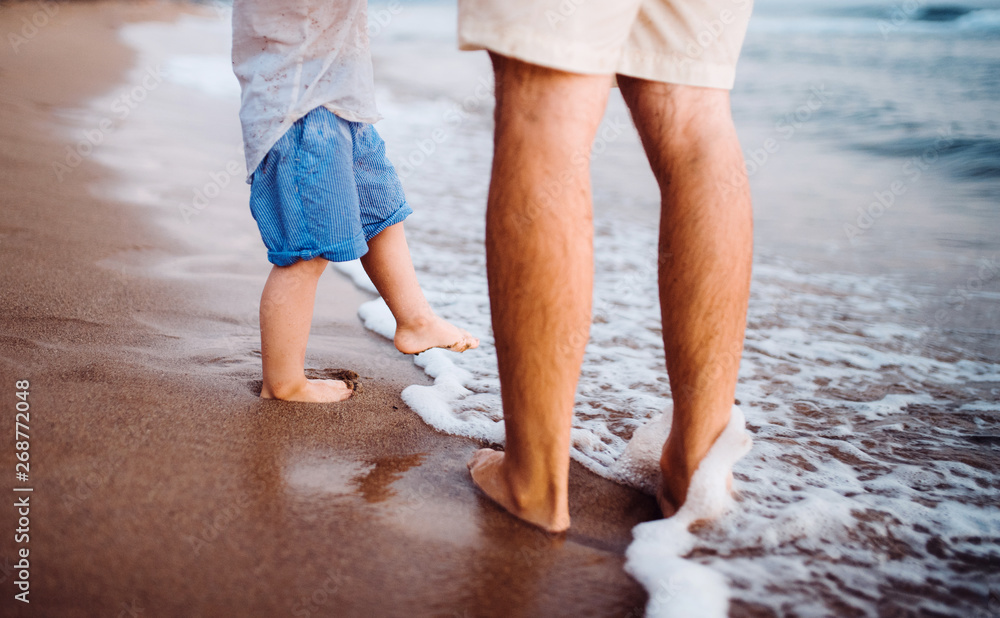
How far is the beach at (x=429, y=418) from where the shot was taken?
110 cm

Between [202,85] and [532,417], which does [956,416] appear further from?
[202,85]

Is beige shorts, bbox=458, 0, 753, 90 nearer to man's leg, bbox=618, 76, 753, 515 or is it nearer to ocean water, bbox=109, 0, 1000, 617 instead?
man's leg, bbox=618, 76, 753, 515

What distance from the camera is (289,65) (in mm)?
1583

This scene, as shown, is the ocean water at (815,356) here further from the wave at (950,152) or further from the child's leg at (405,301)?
the child's leg at (405,301)

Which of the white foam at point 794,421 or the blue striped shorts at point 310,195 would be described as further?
the blue striped shorts at point 310,195

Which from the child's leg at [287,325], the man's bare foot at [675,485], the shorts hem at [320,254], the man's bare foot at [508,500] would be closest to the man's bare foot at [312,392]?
the child's leg at [287,325]

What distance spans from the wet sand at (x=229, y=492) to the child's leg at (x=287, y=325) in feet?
0.16

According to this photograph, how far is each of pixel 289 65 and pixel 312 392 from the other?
74 cm

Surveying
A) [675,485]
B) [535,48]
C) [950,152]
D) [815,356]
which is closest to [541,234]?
[535,48]

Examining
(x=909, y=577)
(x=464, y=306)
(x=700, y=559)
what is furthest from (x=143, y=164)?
(x=909, y=577)

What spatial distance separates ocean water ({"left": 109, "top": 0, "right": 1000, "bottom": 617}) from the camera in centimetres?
123

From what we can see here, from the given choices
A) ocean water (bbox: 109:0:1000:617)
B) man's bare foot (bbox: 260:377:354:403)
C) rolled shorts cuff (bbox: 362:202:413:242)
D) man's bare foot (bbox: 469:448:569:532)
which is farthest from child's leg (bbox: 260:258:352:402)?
man's bare foot (bbox: 469:448:569:532)

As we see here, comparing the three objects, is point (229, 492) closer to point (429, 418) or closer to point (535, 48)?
point (429, 418)

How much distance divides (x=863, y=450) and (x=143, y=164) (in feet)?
11.5
